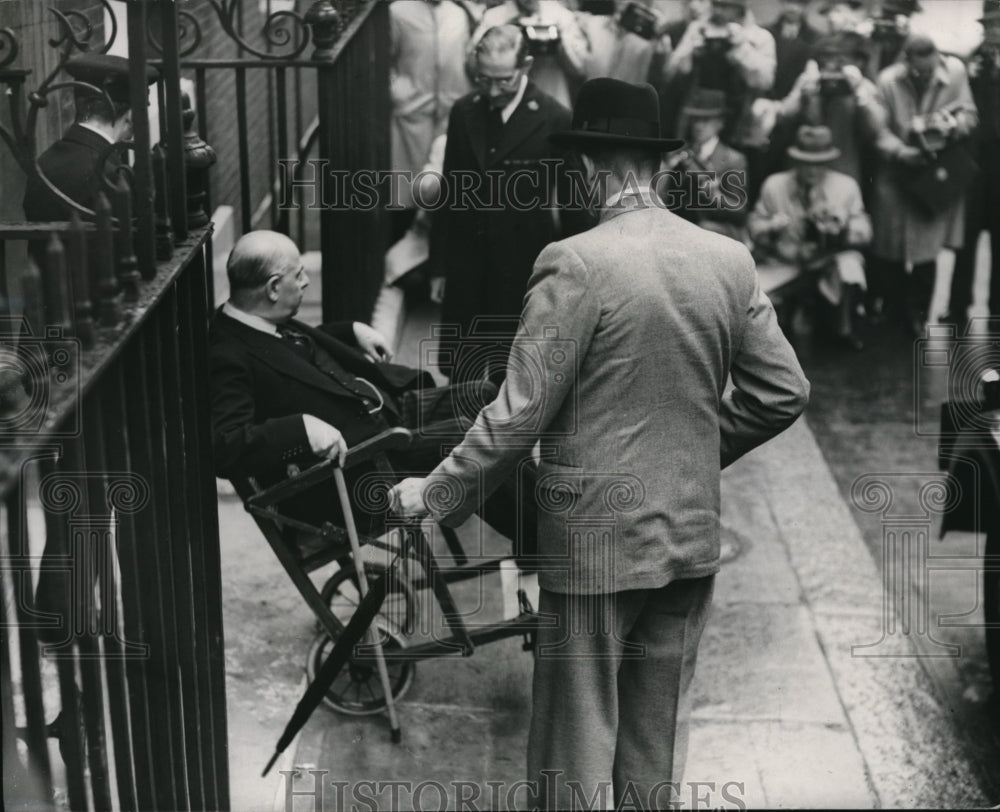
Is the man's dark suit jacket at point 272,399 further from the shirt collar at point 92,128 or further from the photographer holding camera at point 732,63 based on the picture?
the photographer holding camera at point 732,63

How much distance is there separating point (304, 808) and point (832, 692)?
1902 mm

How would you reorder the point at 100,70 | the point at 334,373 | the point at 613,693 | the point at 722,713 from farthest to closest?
the point at 722,713
the point at 334,373
the point at 100,70
the point at 613,693

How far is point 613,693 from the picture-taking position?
3.90 metres

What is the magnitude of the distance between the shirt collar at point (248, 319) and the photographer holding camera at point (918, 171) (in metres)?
6.10

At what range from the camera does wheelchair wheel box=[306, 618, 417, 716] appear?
189 inches

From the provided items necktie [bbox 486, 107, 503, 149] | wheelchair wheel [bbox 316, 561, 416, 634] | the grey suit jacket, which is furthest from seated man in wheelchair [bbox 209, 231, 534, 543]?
necktie [bbox 486, 107, 503, 149]

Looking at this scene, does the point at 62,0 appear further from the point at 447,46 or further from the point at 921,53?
the point at 921,53

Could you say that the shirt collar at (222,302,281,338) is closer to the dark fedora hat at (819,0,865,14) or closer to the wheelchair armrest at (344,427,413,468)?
the wheelchair armrest at (344,427,413,468)

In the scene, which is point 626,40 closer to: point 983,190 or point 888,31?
point 888,31

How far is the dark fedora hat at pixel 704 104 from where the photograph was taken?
375 inches

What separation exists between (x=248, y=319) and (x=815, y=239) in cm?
587

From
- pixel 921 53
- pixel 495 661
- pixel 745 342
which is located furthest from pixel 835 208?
pixel 745 342

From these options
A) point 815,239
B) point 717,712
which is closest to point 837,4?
point 815,239

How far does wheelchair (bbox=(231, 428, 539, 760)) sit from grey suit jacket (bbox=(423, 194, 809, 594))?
0.40 m
